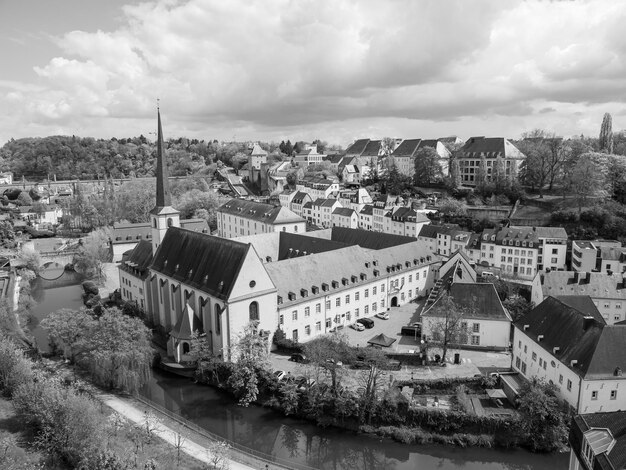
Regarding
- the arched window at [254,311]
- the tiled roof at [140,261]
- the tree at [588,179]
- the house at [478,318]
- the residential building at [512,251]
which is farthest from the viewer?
the tree at [588,179]

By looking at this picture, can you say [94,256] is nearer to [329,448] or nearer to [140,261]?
[140,261]

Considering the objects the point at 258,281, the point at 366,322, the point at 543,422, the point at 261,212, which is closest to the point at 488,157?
the point at 261,212

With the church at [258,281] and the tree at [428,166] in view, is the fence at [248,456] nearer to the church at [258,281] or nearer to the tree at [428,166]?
the church at [258,281]

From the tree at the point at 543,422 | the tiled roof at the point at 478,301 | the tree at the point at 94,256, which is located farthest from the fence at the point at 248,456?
the tree at the point at 94,256

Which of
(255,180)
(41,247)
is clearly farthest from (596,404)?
(255,180)

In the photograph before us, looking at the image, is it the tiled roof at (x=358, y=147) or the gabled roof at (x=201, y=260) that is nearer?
the gabled roof at (x=201, y=260)
